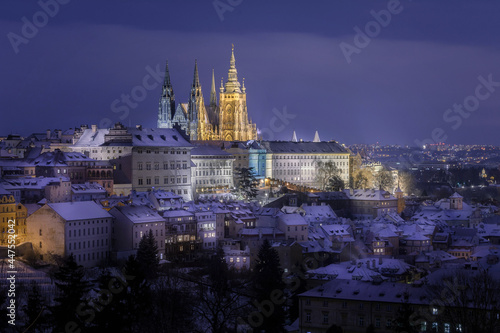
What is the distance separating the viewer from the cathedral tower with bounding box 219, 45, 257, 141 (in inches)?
4702

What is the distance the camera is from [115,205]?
59.4m

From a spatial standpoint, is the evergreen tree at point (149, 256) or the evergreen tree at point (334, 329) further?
the evergreen tree at point (149, 256)

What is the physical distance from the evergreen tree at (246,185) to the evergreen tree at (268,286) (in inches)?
1090

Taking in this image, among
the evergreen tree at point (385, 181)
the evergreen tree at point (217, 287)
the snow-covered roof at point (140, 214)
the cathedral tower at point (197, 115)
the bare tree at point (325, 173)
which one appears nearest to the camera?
the evergreen tree at point (217, 287)

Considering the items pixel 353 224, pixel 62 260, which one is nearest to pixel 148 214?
pixel 62 260

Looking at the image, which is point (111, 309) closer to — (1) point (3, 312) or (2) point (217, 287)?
(1) point (3, 312)

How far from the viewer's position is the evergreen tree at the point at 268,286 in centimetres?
4000

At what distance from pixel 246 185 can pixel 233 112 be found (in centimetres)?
3809

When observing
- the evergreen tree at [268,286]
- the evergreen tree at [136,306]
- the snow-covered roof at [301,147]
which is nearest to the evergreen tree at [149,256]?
the evergreen tree at [268,286]

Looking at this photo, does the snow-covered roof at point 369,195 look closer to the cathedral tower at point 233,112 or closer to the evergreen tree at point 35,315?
the cathedral tower at point 233,112

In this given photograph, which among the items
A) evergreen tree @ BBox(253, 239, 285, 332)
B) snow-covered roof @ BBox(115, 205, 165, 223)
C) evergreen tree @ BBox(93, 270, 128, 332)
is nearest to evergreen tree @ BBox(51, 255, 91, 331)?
evergreen tree @ BBox(93, 270, 128, 332)

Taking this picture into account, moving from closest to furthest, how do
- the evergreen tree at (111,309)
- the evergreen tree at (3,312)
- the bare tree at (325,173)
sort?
the evergreen tree at (111,309), the evergreen tree at (3,312), the bare tree at (325,173)

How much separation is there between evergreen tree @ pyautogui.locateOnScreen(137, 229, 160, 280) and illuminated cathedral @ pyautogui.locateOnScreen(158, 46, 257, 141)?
210 ft

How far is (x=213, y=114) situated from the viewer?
123 m
